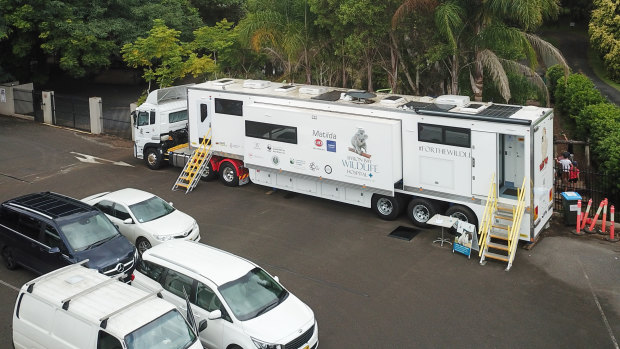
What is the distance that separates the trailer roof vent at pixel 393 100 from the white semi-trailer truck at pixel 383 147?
1.3 inches

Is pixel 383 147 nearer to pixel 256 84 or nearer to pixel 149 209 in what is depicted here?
pixel 256 84

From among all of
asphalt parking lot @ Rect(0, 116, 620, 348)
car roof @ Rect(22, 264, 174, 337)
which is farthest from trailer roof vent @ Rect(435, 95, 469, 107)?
car roof @ Rect(22, 264, 174, 337)

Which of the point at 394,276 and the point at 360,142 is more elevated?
the point at 360,142

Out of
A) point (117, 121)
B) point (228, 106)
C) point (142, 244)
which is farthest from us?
point (117, 121)

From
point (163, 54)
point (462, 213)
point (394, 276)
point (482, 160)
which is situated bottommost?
point (394, 276)

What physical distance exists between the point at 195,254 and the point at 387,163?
7.60 m

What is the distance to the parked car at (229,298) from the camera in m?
12.0

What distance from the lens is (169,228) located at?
17.6 meters

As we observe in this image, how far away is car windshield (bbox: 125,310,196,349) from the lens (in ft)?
35.6

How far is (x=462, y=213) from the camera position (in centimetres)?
1883

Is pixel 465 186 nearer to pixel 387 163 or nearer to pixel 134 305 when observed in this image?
pixel 387 163

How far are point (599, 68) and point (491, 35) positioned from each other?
94.7ft

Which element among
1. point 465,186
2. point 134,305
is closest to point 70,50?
point 465,186

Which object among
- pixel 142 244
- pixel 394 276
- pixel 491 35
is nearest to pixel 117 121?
pixel 142 244
